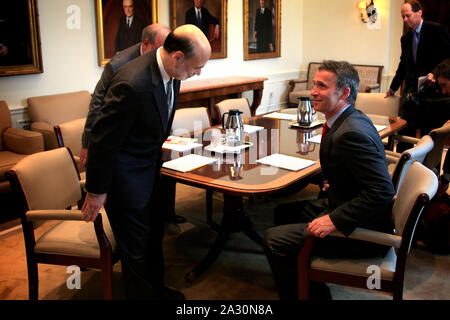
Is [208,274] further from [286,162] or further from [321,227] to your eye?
[321,227]

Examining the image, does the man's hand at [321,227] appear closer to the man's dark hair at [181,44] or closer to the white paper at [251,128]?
the man's dark hair at [181,44]

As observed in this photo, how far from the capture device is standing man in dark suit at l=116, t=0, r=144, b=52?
5.18m

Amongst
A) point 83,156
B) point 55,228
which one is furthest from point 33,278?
point 83,156

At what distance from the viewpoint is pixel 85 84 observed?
16.6ft

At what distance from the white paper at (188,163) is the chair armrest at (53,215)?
0.63 metres

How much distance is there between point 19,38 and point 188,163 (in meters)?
2.63

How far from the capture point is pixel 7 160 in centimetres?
389

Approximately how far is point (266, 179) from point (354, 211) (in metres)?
0.56

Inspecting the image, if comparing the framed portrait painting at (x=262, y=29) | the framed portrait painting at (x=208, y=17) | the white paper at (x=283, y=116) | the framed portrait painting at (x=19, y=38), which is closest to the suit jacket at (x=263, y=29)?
the framed portrait painting at (x=262, y=29)

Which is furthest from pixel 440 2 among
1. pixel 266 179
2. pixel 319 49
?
pixel 266 179

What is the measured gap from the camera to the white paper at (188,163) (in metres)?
2.66

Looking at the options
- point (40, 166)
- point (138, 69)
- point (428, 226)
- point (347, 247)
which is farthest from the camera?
point (428, 226)

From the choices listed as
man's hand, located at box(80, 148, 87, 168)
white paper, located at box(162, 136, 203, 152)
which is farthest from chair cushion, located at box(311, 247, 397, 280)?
man's hand, located at box(80, 148, 87, 168)

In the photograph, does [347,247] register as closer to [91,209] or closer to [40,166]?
[91,209]
